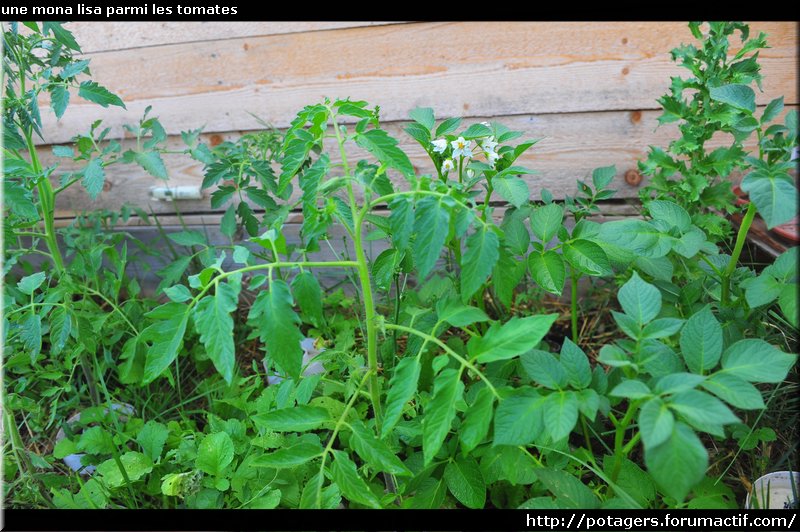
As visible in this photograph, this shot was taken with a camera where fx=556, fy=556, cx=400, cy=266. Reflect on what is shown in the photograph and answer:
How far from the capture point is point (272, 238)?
968 millimetres

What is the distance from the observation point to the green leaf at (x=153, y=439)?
1.42m

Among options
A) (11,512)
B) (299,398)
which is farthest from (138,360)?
(299,398)

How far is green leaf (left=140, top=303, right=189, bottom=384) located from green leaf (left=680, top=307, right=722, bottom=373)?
34.4 inches

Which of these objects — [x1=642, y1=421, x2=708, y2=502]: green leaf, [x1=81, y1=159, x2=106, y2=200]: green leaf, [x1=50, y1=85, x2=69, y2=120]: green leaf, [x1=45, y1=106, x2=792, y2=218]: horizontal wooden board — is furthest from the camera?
[x1=45, y1=106, x2=792, y2=218]: horizontal wooden board

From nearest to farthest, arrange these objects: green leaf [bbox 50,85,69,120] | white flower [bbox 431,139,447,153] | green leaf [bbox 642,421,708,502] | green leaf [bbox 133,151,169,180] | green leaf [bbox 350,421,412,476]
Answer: green leaf [bbox 642,421,708,502] < green leaf [bbox 350,421,412,476] < white flower [bbox 431,139,447,153] < green leaf [bbox 50,85,69,120] < green leaf [bbox 133,151,169,180]

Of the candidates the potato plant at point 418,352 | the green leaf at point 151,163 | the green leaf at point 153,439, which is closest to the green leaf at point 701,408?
the potato plant at point 418,352

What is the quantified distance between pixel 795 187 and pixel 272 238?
0.90 m

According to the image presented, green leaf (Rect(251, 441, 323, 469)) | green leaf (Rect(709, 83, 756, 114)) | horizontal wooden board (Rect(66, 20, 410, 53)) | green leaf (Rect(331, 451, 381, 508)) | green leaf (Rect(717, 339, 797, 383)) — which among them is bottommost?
green leaf (Rect(331, 451, 381, 508))

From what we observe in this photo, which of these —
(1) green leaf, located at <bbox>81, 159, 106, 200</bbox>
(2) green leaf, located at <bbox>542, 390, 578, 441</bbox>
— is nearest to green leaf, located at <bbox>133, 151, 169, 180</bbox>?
(1) green leaf, located at <bbox>81, 159, 106, 200</bbox>

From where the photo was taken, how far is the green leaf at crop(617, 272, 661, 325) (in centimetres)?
99

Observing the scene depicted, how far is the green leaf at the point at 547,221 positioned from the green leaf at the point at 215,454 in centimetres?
85

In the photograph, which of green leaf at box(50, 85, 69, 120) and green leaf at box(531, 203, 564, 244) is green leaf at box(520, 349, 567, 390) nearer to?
green leaf at box(531, 203, 564, 244)

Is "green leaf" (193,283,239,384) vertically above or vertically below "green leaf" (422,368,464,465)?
above
